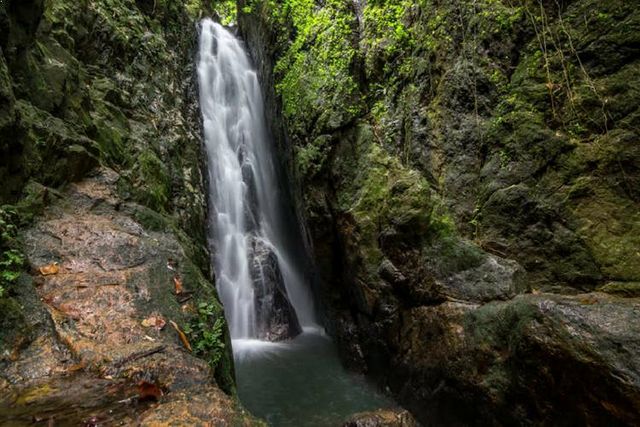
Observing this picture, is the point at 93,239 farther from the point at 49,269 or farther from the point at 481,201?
the point at 481,201

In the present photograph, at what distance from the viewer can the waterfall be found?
10.5m

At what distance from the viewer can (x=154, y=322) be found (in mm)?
3609

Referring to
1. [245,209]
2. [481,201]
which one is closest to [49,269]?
[481,201]

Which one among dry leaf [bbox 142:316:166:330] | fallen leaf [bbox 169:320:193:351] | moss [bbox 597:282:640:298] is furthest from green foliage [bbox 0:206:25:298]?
moss [bbox 597:282:640:298]

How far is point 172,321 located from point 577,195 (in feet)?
18.4

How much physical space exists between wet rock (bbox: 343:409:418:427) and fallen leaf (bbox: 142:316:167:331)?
348 centimetres

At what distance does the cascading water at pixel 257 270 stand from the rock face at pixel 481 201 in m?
1.22

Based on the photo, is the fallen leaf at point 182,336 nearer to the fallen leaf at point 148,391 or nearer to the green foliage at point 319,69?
the fallen leaf at point 148,391

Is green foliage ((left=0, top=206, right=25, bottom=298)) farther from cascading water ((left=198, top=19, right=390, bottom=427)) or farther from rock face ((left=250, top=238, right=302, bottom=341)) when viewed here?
rock face ((left=250, top=238, right=302, bottom=341))

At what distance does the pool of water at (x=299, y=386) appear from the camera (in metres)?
6.74

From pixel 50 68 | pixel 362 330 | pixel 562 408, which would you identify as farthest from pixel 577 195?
→ pixel 50 68

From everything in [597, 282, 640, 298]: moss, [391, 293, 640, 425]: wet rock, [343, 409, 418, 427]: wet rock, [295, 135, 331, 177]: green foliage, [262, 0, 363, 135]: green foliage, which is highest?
[262, 0, 363, 135]: green foliage

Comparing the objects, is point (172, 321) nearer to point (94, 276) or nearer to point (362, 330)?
point (94, 276)

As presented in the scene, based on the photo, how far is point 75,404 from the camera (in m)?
2.43
